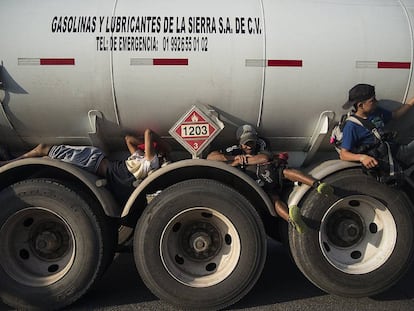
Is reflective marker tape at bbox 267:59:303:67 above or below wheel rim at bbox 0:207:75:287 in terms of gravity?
above

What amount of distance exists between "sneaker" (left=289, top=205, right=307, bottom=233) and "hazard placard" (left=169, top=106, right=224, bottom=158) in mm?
965

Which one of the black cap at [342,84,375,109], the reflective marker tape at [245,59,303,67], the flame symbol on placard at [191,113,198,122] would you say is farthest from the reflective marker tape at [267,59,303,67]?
the flame symbol on placard at [191,113,198,122]

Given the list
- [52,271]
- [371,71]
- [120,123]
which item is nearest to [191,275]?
[52,271]

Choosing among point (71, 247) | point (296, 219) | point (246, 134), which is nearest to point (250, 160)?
point (246, 134)

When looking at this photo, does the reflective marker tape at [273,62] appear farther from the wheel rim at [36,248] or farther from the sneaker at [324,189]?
the wheel rim at [36,248]

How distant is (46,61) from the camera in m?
3.96

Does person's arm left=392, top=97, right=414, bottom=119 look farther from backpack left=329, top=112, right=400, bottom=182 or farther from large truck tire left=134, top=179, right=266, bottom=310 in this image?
large truck tire left=134, top=179, right=266, bottom=310

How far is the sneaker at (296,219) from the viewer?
3855mm

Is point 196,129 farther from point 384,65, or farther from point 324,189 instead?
point 384,65

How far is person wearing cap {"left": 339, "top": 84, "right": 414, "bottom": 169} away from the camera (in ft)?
13.1

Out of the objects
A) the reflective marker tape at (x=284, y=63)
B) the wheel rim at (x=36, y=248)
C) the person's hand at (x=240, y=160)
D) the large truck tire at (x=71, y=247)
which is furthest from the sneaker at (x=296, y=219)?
the wheel rim at (x=36, y=248)

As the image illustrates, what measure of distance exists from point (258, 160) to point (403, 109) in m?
1.45

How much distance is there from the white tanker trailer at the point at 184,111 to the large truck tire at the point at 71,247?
12 millimetres

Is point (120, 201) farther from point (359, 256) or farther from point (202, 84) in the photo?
point (359, 256)
